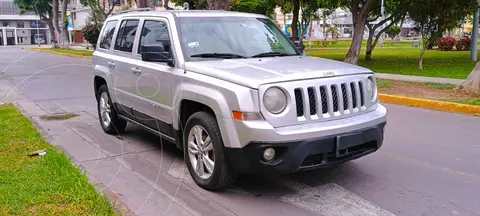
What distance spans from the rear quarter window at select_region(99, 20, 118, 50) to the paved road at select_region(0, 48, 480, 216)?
144cm

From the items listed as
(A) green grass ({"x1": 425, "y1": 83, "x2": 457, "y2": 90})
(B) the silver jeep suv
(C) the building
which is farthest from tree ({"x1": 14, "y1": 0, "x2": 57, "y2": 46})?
(B) the silver jeep suv

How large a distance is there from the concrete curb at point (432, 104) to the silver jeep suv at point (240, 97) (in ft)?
16.2

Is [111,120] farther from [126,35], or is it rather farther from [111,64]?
[126,35]

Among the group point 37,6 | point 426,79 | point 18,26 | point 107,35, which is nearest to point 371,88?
point 107,35

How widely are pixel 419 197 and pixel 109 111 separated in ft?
15.4

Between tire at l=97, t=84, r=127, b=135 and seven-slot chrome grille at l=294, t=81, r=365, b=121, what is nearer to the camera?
seven-slot chrome grille at l=294, t=81, r=365, b=121

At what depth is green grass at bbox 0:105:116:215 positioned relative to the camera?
395cm

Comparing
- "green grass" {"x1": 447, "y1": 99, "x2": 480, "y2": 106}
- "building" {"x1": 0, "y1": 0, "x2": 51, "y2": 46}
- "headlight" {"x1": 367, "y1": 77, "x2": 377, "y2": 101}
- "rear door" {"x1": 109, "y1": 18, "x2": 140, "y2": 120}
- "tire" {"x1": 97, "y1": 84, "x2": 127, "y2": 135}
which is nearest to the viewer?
"headlight" {"x1": 367, "y1": 77, "x2": 377, "y2": 101}

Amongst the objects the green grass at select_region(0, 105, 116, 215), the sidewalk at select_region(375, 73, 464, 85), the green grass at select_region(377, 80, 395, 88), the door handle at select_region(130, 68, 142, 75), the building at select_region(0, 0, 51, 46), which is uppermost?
the building at select_region(0, 0, 51, 46)

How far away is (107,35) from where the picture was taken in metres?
7.02

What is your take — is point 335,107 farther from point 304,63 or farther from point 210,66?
A: point 210,66

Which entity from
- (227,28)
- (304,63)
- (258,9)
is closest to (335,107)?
(304,63)

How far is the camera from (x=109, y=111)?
708cm

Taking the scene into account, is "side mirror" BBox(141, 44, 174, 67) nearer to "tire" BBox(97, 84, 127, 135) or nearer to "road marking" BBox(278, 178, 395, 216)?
"road marking" BBox(278, 178, 395, 216)
